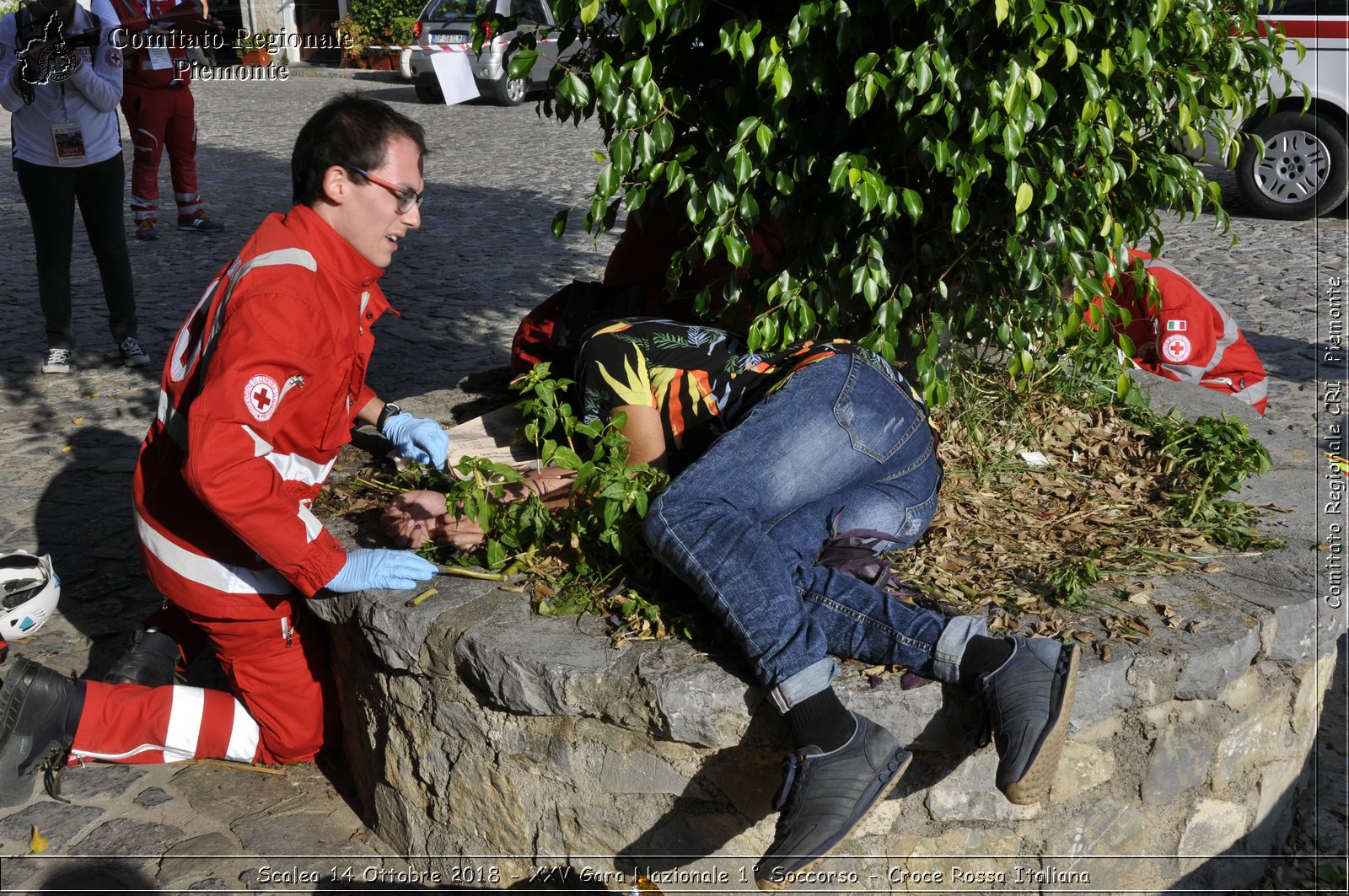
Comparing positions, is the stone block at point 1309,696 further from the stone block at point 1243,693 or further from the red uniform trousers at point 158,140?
the red uniform trousers at point 158,140

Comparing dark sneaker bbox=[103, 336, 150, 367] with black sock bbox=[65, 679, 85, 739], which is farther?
dark sneaker bbox=[103, 336, 150, 367]

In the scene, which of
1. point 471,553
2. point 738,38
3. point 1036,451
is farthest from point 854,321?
point 471,553

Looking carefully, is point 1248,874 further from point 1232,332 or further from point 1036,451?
point 1232,332

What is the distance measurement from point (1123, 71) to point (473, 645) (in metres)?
2.13

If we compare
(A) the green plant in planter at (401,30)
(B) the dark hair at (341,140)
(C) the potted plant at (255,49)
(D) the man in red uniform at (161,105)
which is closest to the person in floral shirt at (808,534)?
(B) the dark hair at (341,140)

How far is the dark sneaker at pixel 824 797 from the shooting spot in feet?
7.36

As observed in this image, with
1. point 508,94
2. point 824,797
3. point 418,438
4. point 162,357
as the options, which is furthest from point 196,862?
point 508,94

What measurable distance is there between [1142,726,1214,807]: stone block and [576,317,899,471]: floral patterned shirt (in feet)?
3.70

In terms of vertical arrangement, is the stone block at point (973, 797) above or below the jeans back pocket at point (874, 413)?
below

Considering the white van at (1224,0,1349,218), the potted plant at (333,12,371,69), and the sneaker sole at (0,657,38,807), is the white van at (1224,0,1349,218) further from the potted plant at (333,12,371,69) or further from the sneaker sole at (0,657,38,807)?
the potted plant at (333,12,371,69)

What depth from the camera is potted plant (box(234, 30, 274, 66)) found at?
17.9 meters

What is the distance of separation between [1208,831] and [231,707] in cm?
258

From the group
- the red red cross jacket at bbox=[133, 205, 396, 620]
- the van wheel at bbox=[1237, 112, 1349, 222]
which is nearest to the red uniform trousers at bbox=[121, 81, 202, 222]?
the red red cross jacket at bbox=[133, 205, 396, 620]

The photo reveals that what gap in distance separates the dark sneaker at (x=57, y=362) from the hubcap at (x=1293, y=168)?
904cm
